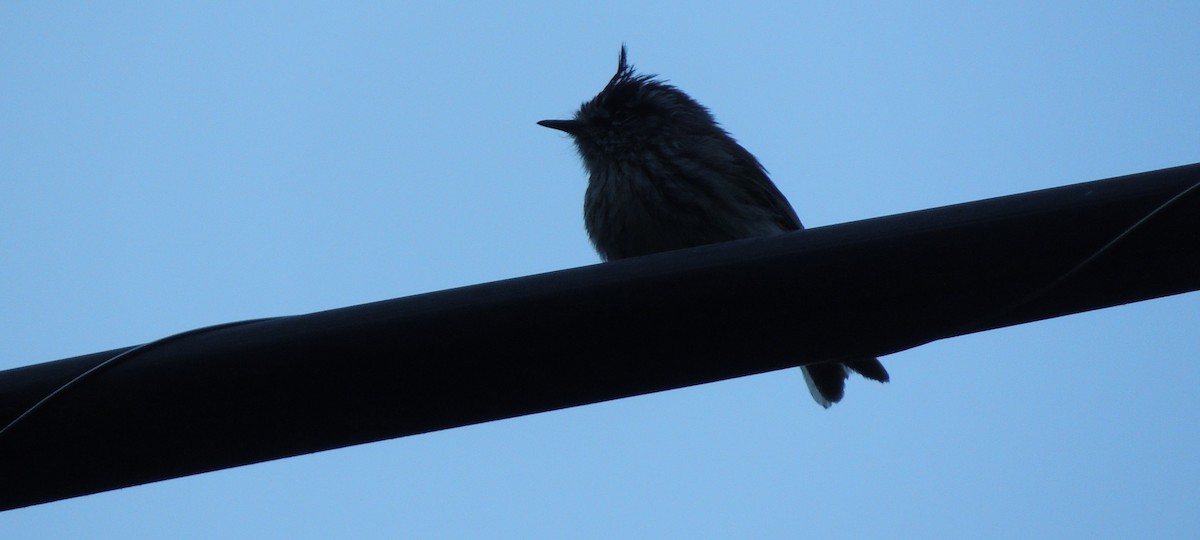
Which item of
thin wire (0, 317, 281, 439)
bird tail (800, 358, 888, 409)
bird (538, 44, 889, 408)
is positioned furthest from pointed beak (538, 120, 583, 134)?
thin wire (0, 317, 281, 439)

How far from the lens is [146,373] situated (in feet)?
8.64

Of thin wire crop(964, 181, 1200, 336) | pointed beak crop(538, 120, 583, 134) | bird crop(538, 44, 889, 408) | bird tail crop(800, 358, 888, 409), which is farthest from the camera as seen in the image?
pointed beak crop(538, 120, 583, 134)

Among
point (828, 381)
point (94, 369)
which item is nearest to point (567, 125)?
point (828, 381)

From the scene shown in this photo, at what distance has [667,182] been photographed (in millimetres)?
5246

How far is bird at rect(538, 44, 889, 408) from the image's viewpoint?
203 inches

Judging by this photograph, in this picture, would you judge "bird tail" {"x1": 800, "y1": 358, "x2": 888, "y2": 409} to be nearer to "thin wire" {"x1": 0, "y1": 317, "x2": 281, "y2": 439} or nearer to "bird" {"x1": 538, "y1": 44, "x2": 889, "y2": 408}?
"bird" {"x1": 538, "y1": 44, "x2": 889, "y2": 408}

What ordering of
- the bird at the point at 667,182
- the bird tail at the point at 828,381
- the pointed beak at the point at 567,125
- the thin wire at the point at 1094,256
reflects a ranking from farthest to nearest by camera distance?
1. the pointed beak at the point at 567,125
2. the bird tail at the point at 828,381
3. the bird at the point at 667,182
4. the thin wire at the point at 1094,256

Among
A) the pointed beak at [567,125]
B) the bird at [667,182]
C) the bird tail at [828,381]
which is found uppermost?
the pointed beak at [567,125]

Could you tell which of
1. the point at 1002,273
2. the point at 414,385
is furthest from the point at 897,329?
the point at 414,385

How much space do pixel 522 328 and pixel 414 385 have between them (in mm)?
273

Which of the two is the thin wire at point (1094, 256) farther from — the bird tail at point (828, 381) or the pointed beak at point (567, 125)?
the pointed beak at point (567, 125)

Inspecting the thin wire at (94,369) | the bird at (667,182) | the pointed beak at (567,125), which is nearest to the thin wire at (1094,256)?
the thin wire at (94,369)

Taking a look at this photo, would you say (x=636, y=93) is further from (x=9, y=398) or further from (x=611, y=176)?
(x=9, y=398)

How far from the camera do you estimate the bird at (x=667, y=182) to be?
5.16 m
